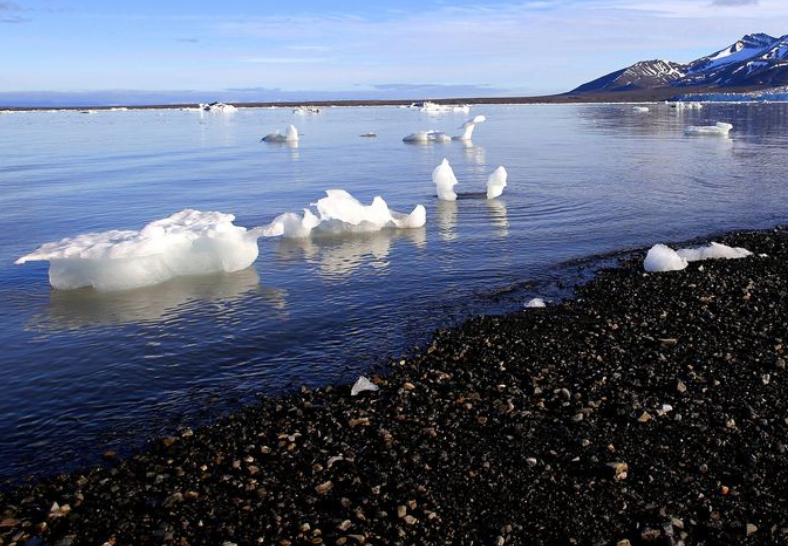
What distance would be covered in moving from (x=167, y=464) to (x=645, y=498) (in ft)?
12.9

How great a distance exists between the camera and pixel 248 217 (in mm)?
17141

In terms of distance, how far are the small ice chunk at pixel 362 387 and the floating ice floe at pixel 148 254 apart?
547 cm

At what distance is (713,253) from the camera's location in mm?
11633

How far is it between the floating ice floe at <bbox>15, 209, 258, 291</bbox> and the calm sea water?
0.28 meters

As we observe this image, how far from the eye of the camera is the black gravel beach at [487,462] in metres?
4.72

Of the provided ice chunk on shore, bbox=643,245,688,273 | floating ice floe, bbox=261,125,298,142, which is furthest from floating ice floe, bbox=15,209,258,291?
floating ice floe, bbox=261,125,298,142

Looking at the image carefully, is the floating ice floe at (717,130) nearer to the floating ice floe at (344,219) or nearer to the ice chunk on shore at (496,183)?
the ice chunk on shore at (496,183)

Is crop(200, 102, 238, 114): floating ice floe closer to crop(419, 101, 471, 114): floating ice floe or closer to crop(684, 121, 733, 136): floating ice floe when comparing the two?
crop(419, 101, 471, 114): floating ice floe

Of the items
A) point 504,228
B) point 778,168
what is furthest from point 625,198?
point 778,168

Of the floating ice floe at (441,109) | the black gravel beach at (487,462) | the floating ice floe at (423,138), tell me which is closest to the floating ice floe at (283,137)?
the floating ice floe at (423,138)

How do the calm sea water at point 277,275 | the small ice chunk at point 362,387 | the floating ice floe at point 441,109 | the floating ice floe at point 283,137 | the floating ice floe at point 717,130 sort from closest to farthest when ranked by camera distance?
1. the small ice chunk at point 362,387
2. the calm sea water at point 277,275
3. the floating ice floe at point 717,130
4. the floating ice floe at point 283,137
5. the floating ice floe at point 441,109

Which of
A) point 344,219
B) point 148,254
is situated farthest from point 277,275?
point 344,219

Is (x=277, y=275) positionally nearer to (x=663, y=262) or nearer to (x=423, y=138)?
(x=663, y=262)

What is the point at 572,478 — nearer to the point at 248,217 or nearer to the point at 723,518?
the point at 723,518
